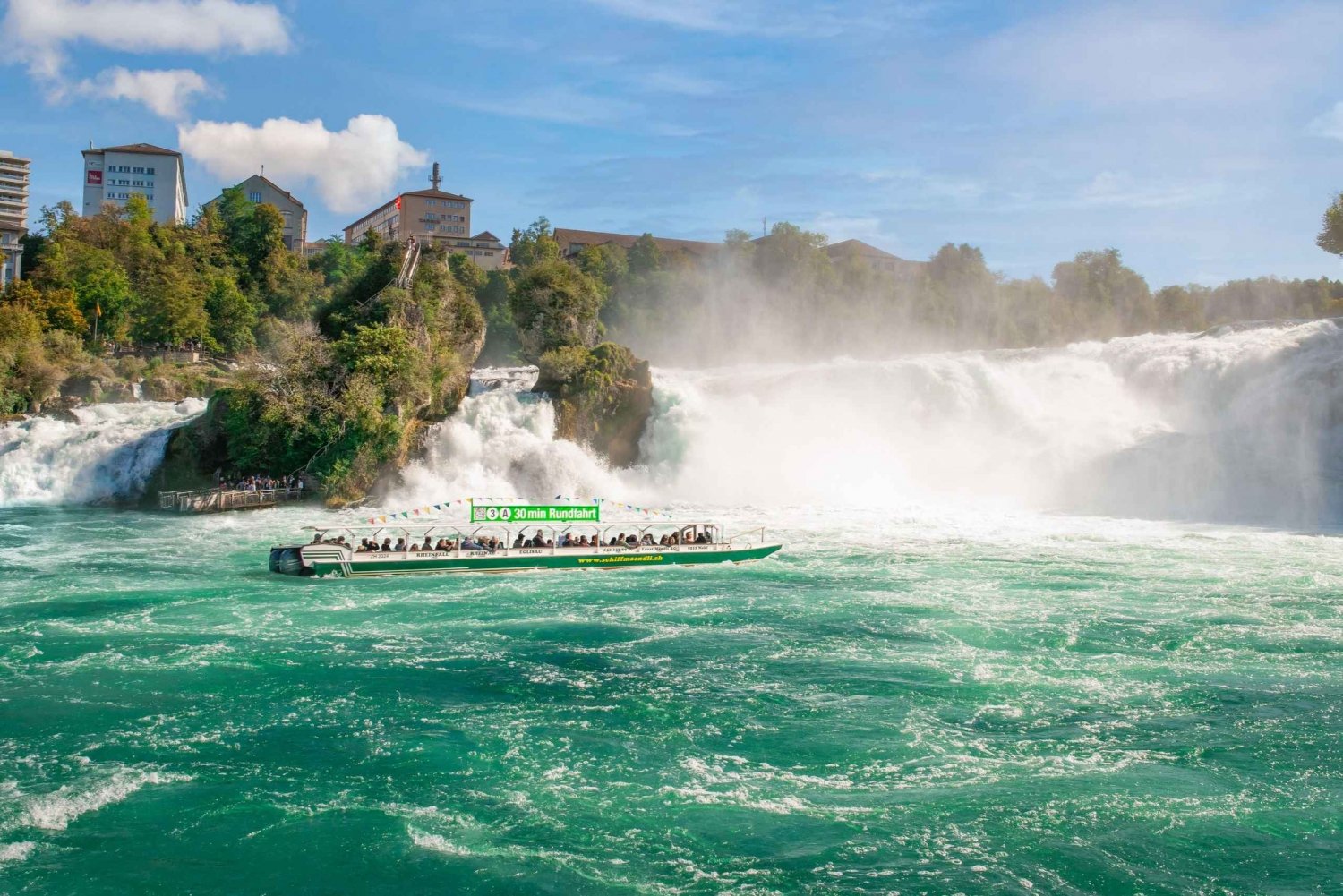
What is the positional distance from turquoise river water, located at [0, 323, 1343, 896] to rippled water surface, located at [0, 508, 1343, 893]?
0.07 meters

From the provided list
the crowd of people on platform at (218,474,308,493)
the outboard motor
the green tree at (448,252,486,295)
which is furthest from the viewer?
the green tree at (448,252,486,295)

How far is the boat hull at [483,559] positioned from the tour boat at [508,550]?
23mm

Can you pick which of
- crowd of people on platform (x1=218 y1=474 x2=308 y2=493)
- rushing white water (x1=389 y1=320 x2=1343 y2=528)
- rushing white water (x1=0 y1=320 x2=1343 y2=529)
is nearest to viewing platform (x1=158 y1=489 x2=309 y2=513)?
crowd of people on platform (x1=218 y1=474 x2=308 y2=493)

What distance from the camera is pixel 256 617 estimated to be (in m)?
21.9

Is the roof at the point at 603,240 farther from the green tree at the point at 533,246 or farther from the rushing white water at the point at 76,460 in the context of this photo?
the rushing white water at the point at 76,460

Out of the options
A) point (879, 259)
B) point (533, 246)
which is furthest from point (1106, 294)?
point (533, 246)

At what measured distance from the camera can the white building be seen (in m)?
91.5

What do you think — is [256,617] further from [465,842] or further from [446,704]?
[465,842]

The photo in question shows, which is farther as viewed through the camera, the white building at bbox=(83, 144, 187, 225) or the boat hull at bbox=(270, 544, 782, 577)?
the white building at bbox=(83, 144, 187, 225)

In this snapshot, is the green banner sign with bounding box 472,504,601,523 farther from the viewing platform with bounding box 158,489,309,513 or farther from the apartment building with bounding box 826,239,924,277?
the apartment building with bounding box 826,239,924,277

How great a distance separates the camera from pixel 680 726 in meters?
15.6

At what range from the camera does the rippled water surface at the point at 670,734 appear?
11.6 m

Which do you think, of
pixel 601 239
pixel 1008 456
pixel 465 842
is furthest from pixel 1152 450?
pixel 601 239

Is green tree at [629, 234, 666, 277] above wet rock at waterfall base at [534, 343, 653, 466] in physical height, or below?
above
